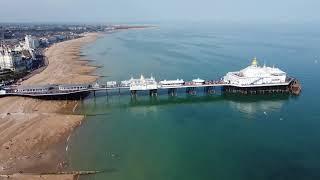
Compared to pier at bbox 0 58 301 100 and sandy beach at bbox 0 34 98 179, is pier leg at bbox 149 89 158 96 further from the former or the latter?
sandy beach at bbox 0 34 98 179

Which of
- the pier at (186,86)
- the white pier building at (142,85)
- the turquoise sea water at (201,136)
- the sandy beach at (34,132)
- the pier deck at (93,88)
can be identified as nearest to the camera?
the turquoise sea water at (201,136)

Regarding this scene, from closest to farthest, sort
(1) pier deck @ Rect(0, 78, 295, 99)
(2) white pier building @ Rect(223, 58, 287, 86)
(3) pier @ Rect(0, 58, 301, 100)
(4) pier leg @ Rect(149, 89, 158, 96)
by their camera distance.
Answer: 1. (1) pier deck @ Rect(0, 78, 295, 99)
2. (3) pier @ Rect(0, 58, 301, 100)
3. (4) pier leg @ Rect(149, 89, 158, 96)
4. (2) white pier building @ Rect(223, 58, 287, 86)

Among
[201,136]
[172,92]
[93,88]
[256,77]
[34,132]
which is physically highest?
[256,77]

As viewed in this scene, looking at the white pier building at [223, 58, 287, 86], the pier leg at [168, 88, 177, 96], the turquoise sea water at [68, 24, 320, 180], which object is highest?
the white pier building at [223, 58, 287, 86]

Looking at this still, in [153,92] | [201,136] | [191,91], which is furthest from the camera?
[191,91]

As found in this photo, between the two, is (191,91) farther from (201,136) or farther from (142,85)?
(201,136)

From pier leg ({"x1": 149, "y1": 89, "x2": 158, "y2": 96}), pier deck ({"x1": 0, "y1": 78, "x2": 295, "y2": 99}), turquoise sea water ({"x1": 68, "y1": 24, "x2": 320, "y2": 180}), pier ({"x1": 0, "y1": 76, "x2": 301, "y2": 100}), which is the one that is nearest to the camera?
turquoise sea water ({"x1": 68, "y1": 24, "x2": 320, "y2": 180})

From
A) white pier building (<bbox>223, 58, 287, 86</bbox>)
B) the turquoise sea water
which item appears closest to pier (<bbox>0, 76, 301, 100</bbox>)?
white pier building (<bbox>223, 58, 287, 86</bbox>)

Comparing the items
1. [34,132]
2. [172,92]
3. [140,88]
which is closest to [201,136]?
[140,88]

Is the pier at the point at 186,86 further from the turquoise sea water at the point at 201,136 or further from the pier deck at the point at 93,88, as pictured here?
the turquoise sea water at the point at 201,136

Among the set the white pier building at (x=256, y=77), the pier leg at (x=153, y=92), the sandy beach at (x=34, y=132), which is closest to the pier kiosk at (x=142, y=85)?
the pier leg at (x=153, y=92)

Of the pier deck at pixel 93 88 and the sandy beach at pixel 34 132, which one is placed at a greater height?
the pier deck at pixel 93 88

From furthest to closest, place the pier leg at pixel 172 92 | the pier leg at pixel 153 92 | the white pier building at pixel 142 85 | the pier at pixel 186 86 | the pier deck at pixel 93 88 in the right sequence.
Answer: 1. the pier leg at pixel 172 92
2. the pier leg at pixel 153 92
3. the white pier building at pixel 142 85
4. the pier at pixel 186 86
5. the pier deck at pixel 93 88

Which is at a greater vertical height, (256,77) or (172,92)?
(256,77)
